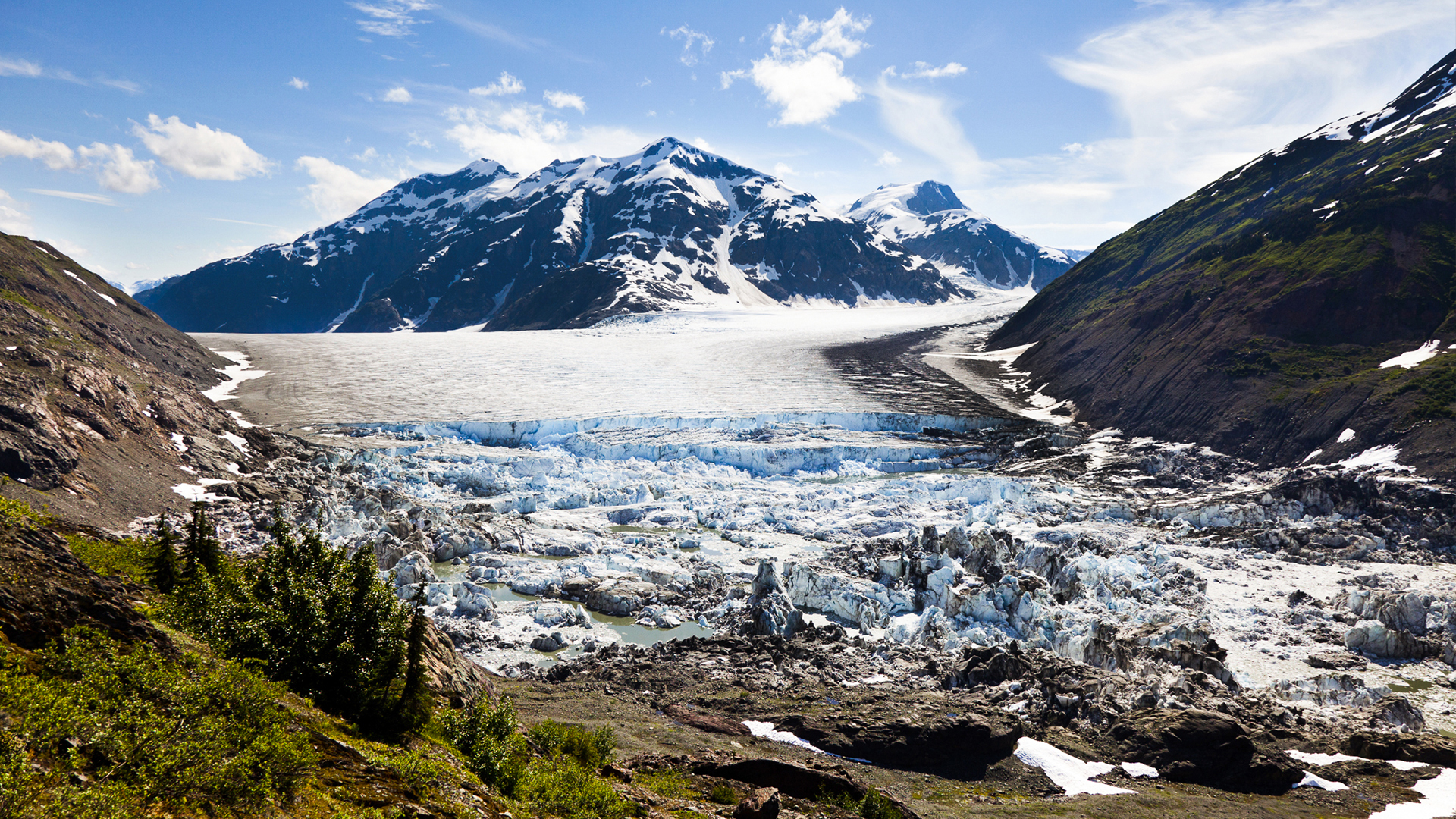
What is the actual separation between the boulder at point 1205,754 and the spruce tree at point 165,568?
2518 cm

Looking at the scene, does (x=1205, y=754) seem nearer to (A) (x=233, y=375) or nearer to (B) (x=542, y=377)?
(B) (x=542, y=377)

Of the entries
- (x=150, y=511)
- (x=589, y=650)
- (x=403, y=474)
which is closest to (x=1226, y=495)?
(x=589, y=650)

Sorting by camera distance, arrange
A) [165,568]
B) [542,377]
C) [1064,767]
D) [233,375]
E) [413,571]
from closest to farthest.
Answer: [165,568]
[1064,767]
[413,571]
[233,375]
[542,377]

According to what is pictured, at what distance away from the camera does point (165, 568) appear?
50.3 ft

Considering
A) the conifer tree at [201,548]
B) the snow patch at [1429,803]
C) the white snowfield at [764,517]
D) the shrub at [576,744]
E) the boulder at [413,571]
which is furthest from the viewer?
the boulder at [413,571]

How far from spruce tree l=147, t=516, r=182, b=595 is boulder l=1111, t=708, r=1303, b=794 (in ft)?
82.6

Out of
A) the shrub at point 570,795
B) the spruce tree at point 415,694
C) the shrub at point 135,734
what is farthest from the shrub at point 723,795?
the shrub at point 135,734

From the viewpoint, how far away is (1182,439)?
59094mm

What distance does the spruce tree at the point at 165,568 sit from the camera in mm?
15055

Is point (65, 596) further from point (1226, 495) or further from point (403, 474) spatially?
point (1226, 495)

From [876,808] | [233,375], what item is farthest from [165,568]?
[233,375]

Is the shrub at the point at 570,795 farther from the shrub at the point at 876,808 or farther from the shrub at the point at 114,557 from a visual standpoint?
the shrub at the point at 114,557

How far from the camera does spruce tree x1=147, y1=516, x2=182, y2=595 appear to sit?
15055 mm

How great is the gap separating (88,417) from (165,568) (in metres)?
33.2
